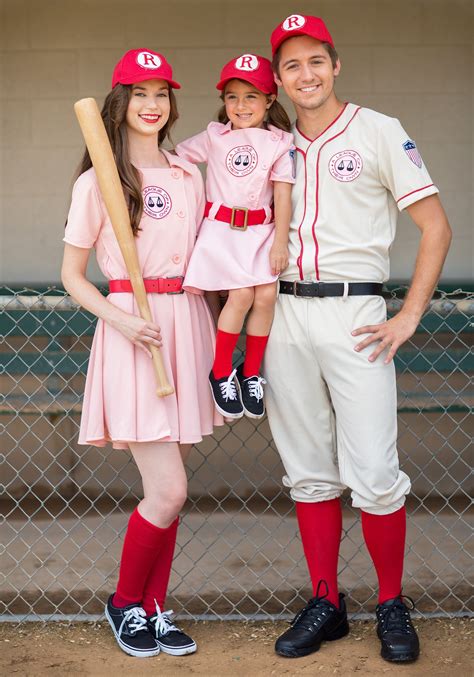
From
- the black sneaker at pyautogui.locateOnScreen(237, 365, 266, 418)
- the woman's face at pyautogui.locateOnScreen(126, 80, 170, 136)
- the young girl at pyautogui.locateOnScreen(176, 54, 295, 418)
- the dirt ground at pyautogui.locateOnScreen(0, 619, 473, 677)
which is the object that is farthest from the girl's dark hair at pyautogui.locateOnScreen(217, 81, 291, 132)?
the dirt ground at pyautogui.locateOnScreen(0, 619, 473, 677)

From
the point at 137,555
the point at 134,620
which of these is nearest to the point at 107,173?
Result: the point at 137,555

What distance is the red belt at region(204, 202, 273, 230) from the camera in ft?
9.19

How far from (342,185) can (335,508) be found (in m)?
0.96

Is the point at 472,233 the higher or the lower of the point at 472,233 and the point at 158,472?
the higher

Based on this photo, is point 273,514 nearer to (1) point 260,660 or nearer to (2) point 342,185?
(1) point 260,660

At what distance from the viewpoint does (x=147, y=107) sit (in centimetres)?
269

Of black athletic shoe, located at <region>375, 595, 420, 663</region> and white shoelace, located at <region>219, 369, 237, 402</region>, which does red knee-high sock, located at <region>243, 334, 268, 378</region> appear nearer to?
white shoelace, located at <region>219, 369, 237, 402</region>

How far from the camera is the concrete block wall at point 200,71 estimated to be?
5340 mm

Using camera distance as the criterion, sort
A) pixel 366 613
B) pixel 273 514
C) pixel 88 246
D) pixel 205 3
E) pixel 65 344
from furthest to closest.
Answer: pixel 205 3
pixel 65 344
pixel 273 514
pixel 366 613
pixel 88 246

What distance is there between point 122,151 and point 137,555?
1137mm

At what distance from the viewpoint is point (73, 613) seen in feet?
11.4

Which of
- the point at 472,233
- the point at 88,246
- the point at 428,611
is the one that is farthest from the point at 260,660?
the point at 472,233

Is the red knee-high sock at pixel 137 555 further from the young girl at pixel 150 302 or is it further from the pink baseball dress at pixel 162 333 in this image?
the pink baseball dress at pixel 162 333

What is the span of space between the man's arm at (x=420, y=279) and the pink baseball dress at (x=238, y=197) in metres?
0.34
